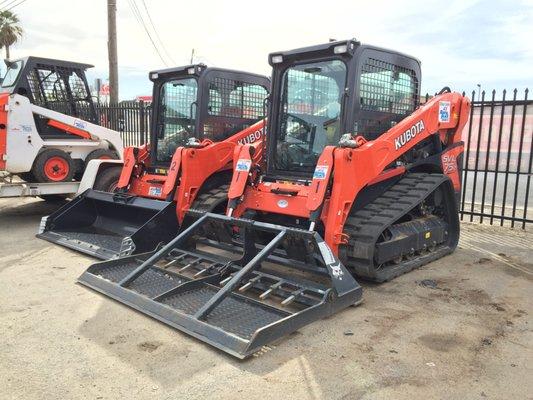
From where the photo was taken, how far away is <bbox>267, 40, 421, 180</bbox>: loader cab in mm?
5031

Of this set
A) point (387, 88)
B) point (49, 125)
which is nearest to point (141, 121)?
point (49, 125)

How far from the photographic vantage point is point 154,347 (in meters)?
3.54

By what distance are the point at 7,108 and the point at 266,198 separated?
16.0 ft

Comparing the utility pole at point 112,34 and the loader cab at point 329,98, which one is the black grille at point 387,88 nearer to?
the loader cab at point 329,98

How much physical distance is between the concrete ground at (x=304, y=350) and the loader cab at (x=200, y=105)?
111 inches

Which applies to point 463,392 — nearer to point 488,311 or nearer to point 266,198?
point 488,311

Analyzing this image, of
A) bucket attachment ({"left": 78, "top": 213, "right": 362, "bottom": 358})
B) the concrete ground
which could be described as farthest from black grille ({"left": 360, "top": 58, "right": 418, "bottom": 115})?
Answer: the concrete ground

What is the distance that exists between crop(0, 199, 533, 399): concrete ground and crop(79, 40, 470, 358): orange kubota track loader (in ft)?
0.62

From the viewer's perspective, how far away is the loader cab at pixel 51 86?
8.27 m

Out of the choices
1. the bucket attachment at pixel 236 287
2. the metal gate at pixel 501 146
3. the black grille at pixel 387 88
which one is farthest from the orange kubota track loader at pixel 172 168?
the metal gate at pixel 501 146

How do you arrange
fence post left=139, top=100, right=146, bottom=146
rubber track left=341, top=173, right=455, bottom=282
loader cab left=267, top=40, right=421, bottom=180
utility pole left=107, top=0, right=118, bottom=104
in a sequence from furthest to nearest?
utility pole left=107, top=0, right=118, bottom=104 < fence post left=139, top=100, right=146, bottom=146 < loader cab left=267, top=40, right=421, bottom=180 < rubber track left=341, top=173, right=455, bottom=282

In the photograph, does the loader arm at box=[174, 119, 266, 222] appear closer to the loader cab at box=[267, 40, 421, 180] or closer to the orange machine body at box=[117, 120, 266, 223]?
the orange machine body at box=[117, 120, 266, 223]

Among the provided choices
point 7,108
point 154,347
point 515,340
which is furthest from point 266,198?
point 7,108

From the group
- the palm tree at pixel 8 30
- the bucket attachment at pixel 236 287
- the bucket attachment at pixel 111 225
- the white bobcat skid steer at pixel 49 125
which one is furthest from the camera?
the palm tree at pixel 8 30
